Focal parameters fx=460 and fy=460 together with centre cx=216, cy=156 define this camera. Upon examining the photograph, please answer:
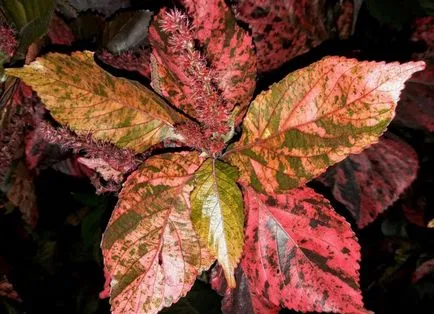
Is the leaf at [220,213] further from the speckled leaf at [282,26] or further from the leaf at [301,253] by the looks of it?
the speckled leaf at [282,26]

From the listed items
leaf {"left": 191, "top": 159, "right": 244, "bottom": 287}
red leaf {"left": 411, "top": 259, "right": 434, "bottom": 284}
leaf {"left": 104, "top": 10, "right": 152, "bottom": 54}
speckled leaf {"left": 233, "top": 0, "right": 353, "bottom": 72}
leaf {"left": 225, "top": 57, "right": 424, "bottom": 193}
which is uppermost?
leaf {"left": 104, "top": 10, "right": 152, "bottom": 54}

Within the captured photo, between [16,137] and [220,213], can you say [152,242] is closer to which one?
[220,213]

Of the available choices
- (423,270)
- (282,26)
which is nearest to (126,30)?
(282,26)

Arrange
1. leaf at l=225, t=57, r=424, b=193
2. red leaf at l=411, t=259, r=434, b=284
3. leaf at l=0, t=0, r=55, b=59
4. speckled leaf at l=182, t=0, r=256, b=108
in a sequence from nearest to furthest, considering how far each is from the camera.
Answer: leaf at l=225, t=57, r=424, b=193 → speckled leaf at l=182, t=0, r=256, b=108 → leaf at l=0, t=0, r=55, b=59 → red leaf at l=411, t=259, r=434, b=284

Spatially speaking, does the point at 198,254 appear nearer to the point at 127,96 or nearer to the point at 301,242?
the point at 301,242

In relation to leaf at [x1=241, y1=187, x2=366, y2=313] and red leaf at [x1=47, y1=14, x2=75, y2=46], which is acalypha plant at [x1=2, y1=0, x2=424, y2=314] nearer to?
leaf at [x1=241, y1=187, x2=366, y2=313]

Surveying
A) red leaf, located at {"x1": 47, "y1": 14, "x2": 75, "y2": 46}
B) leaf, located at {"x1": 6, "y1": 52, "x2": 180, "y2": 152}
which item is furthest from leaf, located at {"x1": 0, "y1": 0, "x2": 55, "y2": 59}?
leaf, located at {"x1": 6, "y1": 52, "x2": 180, "y2": 152}
